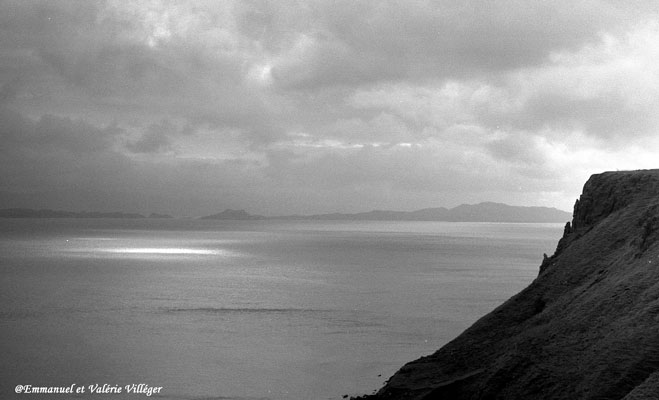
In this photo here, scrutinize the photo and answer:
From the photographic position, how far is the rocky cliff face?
82.8 ft

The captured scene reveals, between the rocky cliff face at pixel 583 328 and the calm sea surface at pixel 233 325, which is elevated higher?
the rocky cliff face at pixel 583 328

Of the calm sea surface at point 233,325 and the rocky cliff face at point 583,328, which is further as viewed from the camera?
the calm sea surface at point 233,325

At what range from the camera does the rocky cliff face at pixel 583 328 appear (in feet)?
82.8

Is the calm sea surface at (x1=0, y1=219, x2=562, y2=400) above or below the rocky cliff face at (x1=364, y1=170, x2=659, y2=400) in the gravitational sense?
below

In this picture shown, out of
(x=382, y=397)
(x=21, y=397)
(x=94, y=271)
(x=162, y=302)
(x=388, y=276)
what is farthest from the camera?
(x=94, y=271)

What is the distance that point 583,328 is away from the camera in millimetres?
29938

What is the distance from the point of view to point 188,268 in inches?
5433

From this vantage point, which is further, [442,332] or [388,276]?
[388,276]

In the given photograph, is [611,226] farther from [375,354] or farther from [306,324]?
[306,324]

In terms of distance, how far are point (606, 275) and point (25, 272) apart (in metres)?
119

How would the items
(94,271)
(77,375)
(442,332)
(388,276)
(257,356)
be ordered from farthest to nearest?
(94,271) < (388,276) < (442,332) < (257,356) < (77,375)

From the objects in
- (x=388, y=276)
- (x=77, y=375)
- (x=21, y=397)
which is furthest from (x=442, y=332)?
(x=388, y=276)

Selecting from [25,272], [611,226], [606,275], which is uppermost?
[611,226]

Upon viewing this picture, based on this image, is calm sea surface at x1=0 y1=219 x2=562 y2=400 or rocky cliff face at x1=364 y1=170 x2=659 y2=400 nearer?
rocky cliff face at x1=364 y1=170 x2=659 y2=400
